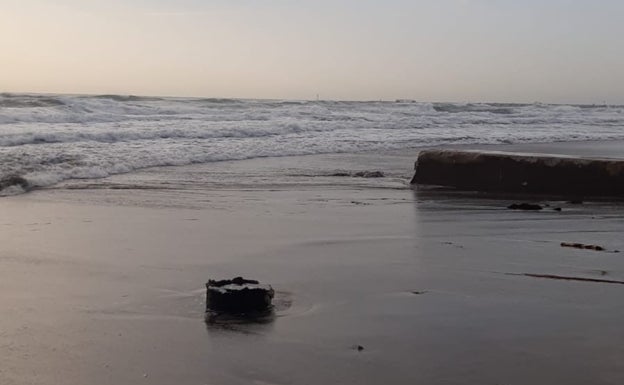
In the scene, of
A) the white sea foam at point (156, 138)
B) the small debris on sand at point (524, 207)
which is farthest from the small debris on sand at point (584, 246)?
the white sea foam at point (156, 138)

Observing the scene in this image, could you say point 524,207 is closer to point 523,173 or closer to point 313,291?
point 523,173

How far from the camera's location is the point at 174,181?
30.8 feet

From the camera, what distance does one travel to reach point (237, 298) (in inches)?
136

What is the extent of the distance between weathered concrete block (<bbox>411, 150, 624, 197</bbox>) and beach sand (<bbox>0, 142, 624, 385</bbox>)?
22.2 inches

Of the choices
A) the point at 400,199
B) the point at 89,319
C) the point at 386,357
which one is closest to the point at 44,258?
the point at 89,319

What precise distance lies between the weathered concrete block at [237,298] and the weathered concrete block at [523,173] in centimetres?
553

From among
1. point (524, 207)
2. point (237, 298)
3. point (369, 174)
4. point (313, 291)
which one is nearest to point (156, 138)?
point (369, 174)

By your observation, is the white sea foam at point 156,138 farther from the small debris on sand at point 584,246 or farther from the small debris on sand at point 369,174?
the small debris on sand at point 584,246

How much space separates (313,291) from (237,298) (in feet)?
2.07

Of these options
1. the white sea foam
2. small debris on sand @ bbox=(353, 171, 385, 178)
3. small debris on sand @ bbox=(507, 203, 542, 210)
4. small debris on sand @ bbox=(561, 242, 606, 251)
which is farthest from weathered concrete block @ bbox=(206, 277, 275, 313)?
small debris on sand @ bbox=(353, 171, 385, 178)

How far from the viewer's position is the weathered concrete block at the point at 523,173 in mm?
7984

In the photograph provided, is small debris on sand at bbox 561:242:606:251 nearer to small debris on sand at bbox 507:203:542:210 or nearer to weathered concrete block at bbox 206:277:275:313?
small debris on sand at bbox 507:203:542:210

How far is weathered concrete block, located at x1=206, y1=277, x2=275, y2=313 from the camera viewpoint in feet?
11.3

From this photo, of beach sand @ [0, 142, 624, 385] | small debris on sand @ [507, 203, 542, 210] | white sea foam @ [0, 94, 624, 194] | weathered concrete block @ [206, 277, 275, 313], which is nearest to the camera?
beach sand @ [0, 142, 624, 385]
